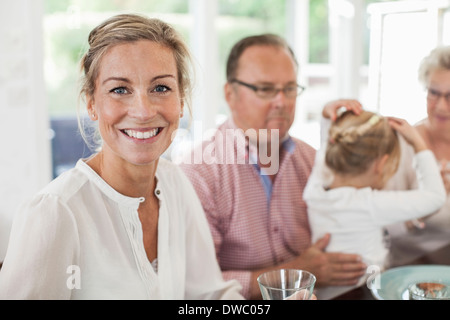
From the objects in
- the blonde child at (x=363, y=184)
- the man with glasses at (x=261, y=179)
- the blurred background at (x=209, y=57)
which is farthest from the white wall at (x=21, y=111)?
the blonde child at (x=363, y=184)

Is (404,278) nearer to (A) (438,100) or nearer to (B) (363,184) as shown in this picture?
(B) (363,184)

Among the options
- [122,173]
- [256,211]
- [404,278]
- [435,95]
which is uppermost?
[435,95]

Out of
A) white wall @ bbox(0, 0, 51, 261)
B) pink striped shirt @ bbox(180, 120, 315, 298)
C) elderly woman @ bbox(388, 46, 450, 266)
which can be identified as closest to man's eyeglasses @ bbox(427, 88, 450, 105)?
elderly woman @ bbox(388, 46, 450, 266)

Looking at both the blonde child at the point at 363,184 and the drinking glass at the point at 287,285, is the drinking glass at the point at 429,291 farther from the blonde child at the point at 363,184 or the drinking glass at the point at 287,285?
the drinking glass at the point at 287,285

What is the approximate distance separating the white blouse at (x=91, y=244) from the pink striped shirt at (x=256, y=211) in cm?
11

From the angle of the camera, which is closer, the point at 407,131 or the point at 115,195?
the point at 115,195

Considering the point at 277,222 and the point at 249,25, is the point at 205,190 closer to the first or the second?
the point at 277,222

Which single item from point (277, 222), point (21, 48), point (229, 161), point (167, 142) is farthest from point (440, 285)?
point (21, 48)

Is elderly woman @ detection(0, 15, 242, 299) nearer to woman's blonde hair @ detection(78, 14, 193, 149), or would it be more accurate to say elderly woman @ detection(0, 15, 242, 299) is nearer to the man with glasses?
woman's blonde hair @ detection(78, 14, 193, 149)

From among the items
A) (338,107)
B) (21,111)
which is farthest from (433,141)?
(21,111)

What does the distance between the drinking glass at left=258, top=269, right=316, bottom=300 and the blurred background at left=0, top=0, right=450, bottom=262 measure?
229 mm

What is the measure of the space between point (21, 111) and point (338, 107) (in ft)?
1.74

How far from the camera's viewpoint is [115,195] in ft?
2.09

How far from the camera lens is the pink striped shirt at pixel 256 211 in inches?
33.3
